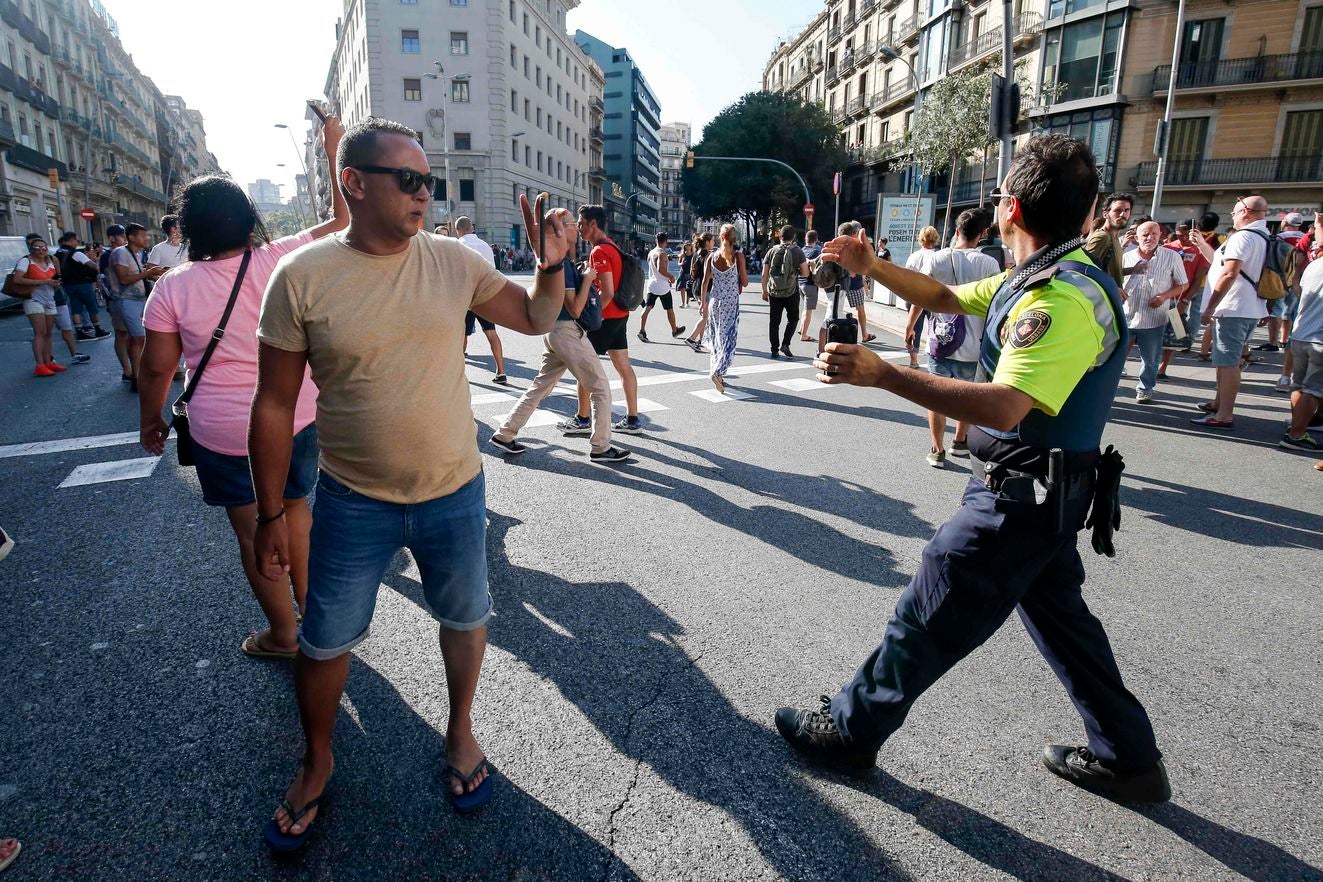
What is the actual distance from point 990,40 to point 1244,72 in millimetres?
9975

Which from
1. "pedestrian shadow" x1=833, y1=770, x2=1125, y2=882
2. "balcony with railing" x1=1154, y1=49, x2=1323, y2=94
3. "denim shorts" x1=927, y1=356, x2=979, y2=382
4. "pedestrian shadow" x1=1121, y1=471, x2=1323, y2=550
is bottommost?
"pedestrian shadow" x1=833, y1=770, x2=1125, y2=882

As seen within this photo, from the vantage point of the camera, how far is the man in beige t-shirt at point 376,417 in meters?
1.89

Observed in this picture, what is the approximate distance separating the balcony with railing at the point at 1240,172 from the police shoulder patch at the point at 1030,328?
113 feet

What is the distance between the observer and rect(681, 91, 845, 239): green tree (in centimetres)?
4609

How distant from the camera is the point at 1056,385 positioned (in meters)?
1.78

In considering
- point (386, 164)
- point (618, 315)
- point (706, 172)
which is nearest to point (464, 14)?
point (706, 172)

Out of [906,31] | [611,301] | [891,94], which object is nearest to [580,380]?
[611,301]

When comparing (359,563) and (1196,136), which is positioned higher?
(1196,136)

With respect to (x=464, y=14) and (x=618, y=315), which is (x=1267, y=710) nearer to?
(x=618, y=315)

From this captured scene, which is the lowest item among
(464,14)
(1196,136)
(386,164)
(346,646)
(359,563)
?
(346,646)

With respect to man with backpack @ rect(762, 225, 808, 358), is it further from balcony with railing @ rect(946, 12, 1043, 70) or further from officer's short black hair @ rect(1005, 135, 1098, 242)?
balcony with railing @ rect(946, 12, 1043, 70)

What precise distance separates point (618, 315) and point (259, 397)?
4717mm

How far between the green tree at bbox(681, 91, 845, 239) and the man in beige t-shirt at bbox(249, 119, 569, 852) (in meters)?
46.6

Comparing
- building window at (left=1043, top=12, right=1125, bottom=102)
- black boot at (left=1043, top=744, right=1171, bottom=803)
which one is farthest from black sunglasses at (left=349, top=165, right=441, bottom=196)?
building window at (left=1043, top=12, right=1125, bottom=102)
